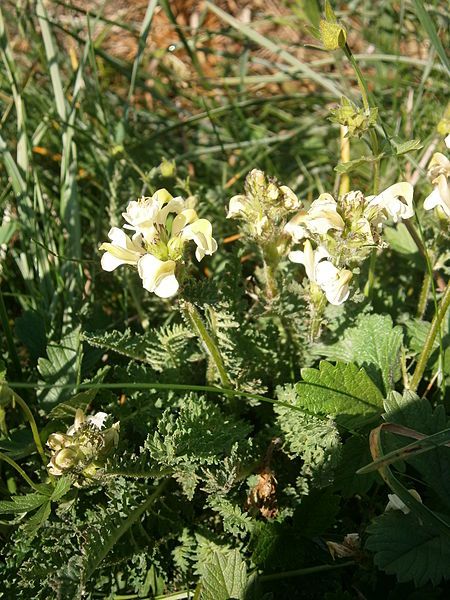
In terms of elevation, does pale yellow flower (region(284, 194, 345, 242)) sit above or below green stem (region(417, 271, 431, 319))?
above

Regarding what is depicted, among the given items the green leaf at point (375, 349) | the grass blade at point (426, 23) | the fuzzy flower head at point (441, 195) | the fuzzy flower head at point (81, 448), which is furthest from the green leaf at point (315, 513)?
the grass blade at point (426, 23)

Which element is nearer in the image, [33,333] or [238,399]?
[238,399]

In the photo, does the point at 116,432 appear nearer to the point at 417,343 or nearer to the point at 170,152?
the point at 417,343

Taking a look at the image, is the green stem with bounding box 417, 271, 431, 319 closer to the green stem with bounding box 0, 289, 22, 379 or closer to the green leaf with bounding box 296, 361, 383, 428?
the green leaf with bounding box 296, 361, 383, 428

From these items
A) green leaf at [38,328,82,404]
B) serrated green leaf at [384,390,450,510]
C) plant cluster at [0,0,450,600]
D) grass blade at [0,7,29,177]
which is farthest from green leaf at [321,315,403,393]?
grass blade at [0,7,29,177]

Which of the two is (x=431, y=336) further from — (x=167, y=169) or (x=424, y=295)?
(x=167, y=169)

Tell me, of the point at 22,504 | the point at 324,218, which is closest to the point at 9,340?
the point at 22,504

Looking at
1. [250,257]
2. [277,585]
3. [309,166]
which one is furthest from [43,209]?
[277,585]
